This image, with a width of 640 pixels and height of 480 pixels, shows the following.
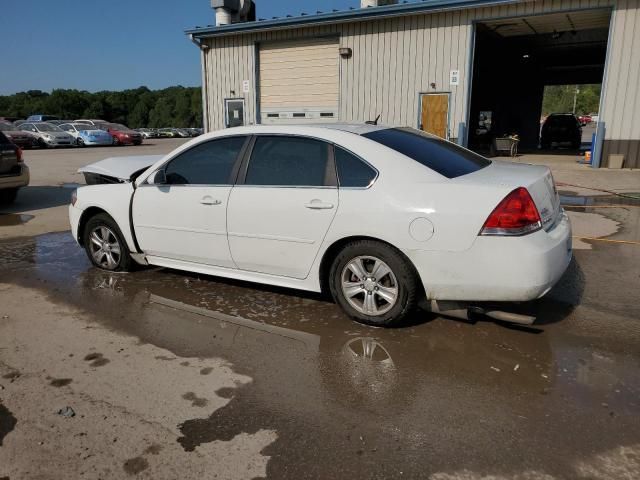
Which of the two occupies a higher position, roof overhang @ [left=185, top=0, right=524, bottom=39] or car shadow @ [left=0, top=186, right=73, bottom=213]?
roof overhang @ [left=185, top=0, right=524, bottom=39]

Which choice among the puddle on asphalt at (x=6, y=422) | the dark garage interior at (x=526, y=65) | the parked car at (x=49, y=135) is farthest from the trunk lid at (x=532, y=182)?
the parked car at (x=49, y=135)

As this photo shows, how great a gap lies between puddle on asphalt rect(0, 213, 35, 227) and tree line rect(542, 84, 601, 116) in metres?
99.2

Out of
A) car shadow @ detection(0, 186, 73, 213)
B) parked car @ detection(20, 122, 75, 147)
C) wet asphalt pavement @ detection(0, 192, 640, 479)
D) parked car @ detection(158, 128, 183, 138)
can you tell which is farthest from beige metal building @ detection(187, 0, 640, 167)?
parked car @ detection(158, 128, 183, 138)

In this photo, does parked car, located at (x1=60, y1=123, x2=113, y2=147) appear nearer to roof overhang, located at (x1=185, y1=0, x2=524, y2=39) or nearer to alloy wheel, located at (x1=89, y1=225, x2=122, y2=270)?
roof overhang, located at (x1=185, y1=0, x2=524, y2=39)

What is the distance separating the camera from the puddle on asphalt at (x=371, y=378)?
8.51 feet

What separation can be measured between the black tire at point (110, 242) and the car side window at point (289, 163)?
1740mm

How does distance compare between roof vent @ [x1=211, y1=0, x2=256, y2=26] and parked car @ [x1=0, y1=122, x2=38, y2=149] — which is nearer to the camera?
roof vent @ [x1=211, y1=0, x2=256, y2=26]

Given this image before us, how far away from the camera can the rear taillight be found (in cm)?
346

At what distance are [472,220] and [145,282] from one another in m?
3.30

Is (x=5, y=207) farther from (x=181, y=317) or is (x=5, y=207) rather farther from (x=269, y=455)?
(x=269, y=455)

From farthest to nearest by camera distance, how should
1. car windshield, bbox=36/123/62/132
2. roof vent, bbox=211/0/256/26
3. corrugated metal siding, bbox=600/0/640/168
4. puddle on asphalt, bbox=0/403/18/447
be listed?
car windshield, bbox=36/123/62/132 < roof vent, bbox=211/0/256/26 < corrugated metal siding, bbox=600/0/640/168 < puddle on asphalt, bbox=0/403/18/447

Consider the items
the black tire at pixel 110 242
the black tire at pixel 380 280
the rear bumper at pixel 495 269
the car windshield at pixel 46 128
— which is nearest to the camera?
the rear bumper at pixel 495 269

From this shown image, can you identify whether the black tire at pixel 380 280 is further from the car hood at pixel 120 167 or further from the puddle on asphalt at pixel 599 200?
the puddle on asphalt at pixel 599 200

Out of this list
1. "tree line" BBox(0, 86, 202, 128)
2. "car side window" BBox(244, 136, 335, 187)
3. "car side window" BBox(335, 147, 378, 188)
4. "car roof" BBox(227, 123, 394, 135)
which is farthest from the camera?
"tree line" BBox(0, 86, 202, 128)
